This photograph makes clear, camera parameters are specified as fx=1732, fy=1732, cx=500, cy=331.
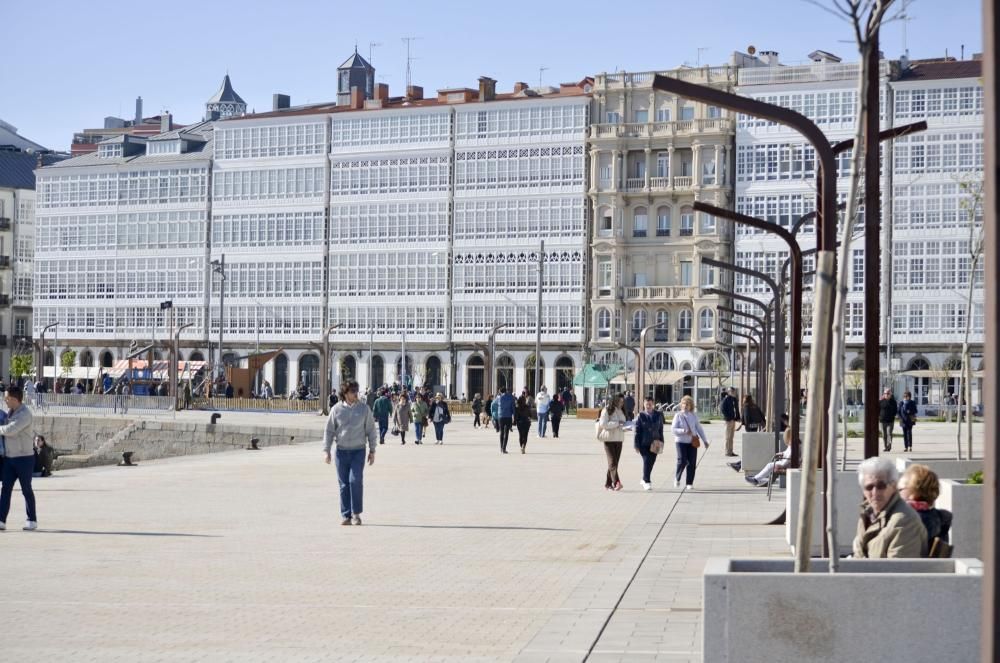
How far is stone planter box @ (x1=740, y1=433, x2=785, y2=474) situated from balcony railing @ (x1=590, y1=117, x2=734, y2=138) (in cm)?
6357

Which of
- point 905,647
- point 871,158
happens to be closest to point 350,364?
point 871,158

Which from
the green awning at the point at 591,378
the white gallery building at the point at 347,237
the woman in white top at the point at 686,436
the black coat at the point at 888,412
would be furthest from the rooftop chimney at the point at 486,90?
the woman in white top at the point at 686,436

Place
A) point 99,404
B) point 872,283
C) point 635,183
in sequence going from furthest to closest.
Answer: point 635,183
point 99,404
point 872,283

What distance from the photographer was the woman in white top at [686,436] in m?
24.5

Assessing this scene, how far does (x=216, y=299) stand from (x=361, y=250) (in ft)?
31.8

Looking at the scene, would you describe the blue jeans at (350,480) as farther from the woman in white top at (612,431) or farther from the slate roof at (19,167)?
the slate roof at (19,167)

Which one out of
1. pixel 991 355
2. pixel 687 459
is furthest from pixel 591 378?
pixel 991 355

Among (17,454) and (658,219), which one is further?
(658,219)

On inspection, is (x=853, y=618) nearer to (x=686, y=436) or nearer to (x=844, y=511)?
(x=844, y=511)

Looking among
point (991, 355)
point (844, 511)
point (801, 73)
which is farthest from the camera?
point (801, 73)

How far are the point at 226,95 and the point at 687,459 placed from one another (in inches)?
4511

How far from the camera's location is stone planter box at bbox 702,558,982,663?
21.6 ft

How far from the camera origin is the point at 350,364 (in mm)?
97375

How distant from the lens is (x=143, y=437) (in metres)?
59.2
